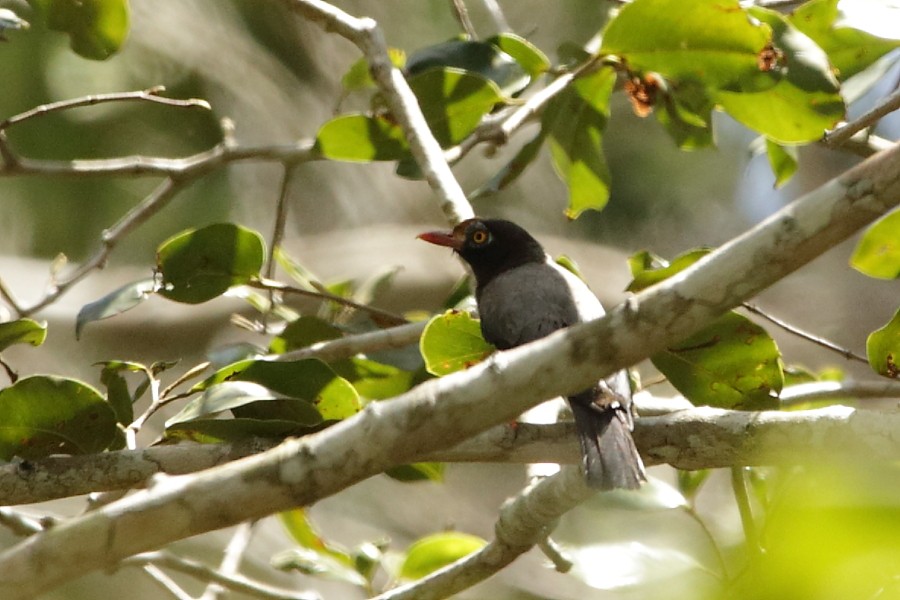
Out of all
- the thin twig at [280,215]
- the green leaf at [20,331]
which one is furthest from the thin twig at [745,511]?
the green leaf at [20,331]

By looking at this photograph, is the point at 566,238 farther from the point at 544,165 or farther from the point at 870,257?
the point at 870,257

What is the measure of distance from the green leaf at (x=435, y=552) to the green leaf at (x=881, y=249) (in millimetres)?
1630

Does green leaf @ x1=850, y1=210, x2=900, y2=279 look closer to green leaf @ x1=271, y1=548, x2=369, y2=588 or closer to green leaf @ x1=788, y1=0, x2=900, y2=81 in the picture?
green leaf @ x1=788, y1=0, x2=900, y2=81

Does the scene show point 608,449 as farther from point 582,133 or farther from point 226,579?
point 582,133

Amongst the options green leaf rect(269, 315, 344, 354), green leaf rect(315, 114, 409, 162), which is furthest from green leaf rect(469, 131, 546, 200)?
green leaf rect(269, 315, 344, 354)

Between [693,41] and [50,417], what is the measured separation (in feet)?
7.60

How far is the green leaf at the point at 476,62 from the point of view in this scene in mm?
4094

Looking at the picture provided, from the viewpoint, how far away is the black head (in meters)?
4.66

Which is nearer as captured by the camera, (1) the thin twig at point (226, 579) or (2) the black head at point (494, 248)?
(1) the thin twig at point (226, 579)

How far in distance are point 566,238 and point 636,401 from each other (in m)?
5.59

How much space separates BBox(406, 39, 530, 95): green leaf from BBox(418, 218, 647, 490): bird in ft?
1.82

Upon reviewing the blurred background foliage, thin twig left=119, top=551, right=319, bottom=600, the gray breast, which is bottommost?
the blurred background foliage

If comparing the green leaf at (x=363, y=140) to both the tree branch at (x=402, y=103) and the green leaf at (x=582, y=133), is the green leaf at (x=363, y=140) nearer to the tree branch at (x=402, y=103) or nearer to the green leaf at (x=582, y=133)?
the tree branch at (x=402, y=103)

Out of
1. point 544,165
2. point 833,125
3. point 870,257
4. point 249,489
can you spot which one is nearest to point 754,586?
point 249,489
